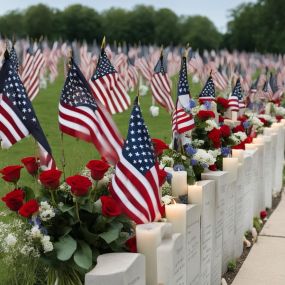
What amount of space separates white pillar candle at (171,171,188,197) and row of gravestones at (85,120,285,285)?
0.06 m

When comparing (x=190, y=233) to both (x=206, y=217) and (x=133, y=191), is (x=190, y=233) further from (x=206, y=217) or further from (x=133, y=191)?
(x=133, y=191)

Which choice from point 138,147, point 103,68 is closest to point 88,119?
point 138,147

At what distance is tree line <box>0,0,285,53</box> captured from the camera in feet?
334

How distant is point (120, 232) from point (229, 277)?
8.82 ft

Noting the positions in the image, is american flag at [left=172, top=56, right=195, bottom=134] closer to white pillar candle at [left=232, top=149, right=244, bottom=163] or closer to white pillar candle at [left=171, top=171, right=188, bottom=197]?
white pillar candle at [left=232, top=149, right=244, bottom=163]

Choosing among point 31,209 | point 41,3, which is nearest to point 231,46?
point 41,3

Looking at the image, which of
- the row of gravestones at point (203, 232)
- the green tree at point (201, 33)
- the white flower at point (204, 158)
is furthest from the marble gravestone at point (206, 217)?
the green tree at point (201, 33)

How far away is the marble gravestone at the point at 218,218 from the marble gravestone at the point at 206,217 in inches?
6.2

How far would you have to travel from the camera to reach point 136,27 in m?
110

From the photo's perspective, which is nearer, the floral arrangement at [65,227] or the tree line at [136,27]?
the floral arrangement at [65,227]

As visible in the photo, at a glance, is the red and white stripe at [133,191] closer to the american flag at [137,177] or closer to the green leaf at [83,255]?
the american flag at [137,177]

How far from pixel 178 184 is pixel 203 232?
19.6 inches

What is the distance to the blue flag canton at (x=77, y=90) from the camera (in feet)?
15.8

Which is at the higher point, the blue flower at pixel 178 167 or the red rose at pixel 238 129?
the blue flower at pixel 178 167
